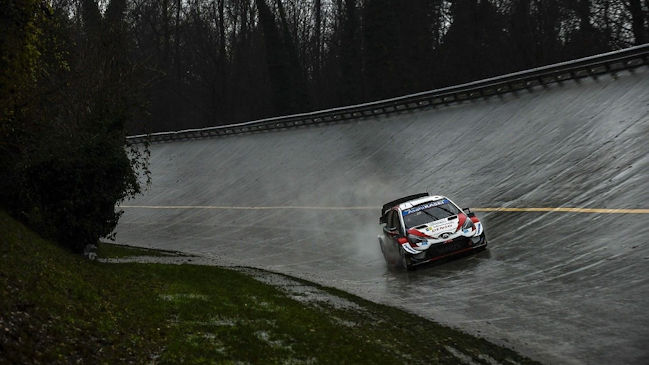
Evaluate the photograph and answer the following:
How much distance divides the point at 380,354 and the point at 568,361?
2502 mm

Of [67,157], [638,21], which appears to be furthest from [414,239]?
[638,21]

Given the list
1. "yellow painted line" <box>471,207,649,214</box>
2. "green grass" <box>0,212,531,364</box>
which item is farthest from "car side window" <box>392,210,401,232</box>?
"yellow painted line" <box>471,207,649,214</box>

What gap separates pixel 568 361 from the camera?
9.96 meters

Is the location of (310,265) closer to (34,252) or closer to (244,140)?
(34,252)

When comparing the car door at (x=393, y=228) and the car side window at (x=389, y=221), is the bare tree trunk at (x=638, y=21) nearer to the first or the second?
the car side window at (x=389, y=221)

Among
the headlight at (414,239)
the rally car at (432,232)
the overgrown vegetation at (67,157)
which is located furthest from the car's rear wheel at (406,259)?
the overgrown vegetation at (67,157)

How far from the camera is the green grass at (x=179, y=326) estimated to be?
9148 mm

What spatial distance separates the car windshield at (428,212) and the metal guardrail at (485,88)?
334 inches

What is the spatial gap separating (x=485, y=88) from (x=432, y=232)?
1919cm

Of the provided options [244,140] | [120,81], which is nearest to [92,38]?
[120,81]

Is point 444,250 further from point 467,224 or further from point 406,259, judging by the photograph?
point 406,259

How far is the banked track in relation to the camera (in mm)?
12758

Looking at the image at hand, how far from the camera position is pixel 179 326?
11.4m

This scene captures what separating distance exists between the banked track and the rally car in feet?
1.34
